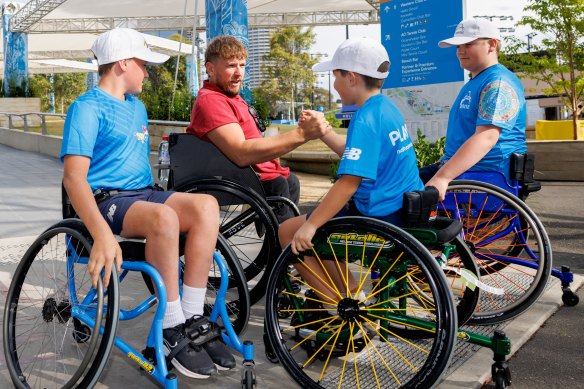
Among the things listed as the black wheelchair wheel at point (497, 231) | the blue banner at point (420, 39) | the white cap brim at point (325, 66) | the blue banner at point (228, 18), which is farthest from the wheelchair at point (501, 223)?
the blue banner at point (228, 18)

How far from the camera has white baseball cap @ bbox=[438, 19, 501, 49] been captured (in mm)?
3887

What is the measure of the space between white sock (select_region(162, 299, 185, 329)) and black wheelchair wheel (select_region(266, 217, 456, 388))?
37 cm

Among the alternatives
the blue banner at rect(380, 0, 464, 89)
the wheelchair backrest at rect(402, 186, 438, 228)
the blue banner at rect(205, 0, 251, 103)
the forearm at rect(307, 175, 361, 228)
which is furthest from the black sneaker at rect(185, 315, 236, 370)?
the blue banner at rect(205, 0, 251, 103)

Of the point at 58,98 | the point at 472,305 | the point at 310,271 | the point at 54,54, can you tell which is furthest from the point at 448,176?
the point at 58,98

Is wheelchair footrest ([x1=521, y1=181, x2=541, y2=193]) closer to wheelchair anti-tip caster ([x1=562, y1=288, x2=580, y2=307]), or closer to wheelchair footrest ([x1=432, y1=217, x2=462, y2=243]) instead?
wheelchair anti-tip caster ([x1=562, y1=288, x2=580, y2=307])

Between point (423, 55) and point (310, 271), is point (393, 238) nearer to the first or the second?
point (310, 271)

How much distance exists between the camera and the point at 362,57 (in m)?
2.76

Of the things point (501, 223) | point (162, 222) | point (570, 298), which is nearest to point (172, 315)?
point (162, 222)

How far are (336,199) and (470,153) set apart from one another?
1.24 metres

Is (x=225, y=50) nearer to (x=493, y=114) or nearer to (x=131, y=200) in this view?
(x=131, y=200)

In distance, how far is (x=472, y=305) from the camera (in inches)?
128

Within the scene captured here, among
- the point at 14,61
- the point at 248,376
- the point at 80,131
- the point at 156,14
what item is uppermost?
the point at 156,14

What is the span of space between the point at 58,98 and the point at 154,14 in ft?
137

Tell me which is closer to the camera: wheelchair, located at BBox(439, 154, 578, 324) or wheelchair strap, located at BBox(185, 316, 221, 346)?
wheelchair strap, located at BBox(185, 316, 221, 346)
